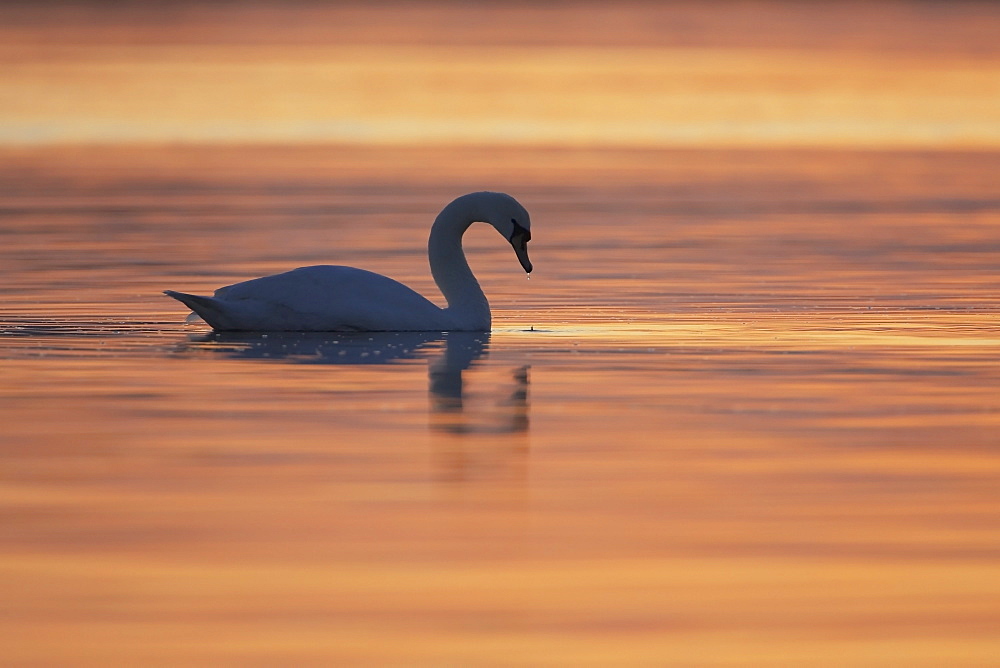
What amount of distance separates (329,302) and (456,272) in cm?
116

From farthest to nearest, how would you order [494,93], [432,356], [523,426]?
[494,93]
[432,356]
[523,426]

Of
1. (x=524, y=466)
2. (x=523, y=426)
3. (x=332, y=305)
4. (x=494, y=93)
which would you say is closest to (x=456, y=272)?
(x=332, y=305)

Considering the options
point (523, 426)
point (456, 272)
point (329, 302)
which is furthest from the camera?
point (456, 272)

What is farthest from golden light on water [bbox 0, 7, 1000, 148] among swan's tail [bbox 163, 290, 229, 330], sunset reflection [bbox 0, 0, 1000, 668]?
swan's tail [bbox 163, 290, 229, 330]

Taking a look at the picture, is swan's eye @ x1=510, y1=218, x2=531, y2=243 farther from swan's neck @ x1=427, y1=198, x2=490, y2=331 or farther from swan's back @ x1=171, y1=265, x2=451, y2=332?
swan's back @ x1=171, y1=265, x2=451, y2=332

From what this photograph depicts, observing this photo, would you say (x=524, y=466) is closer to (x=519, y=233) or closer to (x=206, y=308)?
(x=206, y=308)

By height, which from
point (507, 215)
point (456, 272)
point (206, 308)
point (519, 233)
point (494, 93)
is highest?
point (494, 93)

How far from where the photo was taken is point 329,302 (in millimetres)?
14594

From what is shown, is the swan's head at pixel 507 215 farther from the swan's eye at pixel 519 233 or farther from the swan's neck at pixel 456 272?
the swan's neck at pixel 456 272

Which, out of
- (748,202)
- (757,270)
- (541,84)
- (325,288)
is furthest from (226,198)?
(541,84)

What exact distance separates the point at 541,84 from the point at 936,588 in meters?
50.3

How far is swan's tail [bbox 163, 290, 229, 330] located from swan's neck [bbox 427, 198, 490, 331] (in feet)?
4.50

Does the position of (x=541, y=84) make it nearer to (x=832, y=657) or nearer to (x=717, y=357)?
(x=717, y=357)

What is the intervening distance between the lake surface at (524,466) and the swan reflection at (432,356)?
4 centimetres
